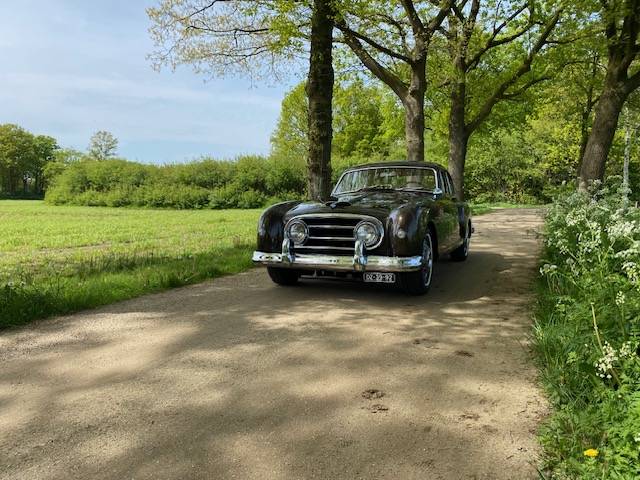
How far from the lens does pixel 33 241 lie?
14508 millimetres

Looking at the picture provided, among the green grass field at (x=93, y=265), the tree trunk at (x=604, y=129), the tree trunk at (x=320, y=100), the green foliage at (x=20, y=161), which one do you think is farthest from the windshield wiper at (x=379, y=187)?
the green foliage at (x=20, y=161)

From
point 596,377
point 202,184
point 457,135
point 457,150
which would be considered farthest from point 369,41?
point 202,184

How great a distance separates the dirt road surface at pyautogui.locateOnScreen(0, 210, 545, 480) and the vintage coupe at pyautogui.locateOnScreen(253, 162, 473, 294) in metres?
0.46

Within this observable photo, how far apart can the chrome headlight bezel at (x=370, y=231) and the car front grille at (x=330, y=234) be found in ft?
0.15

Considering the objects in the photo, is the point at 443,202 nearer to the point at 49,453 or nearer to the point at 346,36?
the point at 49,453

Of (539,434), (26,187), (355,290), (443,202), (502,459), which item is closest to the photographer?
(502,459)

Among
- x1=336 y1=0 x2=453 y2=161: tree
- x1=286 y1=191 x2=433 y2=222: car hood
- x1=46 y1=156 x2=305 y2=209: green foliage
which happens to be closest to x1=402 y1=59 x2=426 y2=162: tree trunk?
x1=336 y1=0 x2=453 y2=161: tree

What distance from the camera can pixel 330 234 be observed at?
256 inches

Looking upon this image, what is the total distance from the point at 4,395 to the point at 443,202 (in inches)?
241

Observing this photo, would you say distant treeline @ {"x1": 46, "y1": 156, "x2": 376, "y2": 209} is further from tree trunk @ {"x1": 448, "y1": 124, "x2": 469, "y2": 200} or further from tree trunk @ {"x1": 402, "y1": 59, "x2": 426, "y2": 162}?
tree trunk @ {"x1": 402, "y1": 59, "x2": 426, "y2": 162}

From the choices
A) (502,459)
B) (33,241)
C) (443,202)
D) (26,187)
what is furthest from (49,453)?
(26,187)

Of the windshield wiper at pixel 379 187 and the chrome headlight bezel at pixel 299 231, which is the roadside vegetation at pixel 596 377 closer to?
the chrome headlight bezel at pixel 299 231

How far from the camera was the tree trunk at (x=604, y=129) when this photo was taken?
13484 millimetres

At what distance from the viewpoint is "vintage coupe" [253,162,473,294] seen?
6180 millimetres
